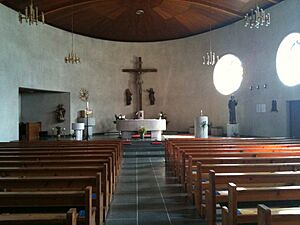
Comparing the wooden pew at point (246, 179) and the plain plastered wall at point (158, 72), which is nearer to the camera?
the wooden pew at point (246, 179)

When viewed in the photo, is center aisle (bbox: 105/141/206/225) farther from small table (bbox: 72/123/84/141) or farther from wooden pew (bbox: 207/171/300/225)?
small table (bbox: 72/123/84/141)

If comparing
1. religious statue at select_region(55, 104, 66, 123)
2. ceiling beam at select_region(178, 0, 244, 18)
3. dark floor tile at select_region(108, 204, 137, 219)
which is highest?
ceiling beam at select_region(178, 0, 244, 18)

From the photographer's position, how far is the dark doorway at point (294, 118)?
36.6 ft

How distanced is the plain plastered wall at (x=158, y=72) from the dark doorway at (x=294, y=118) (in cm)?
22

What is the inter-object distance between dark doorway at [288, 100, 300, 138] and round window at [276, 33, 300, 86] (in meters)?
0.77

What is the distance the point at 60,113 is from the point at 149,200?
1101 centimetres

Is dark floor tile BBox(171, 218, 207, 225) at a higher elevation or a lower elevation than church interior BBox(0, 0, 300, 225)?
lower

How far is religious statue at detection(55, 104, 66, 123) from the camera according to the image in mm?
14428

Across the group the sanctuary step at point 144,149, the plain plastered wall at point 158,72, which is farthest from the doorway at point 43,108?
the sanctuary step at point 144,149

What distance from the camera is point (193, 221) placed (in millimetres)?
3490

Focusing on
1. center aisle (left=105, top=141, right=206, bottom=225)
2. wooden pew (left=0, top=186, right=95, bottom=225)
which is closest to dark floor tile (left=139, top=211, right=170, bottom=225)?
center aisle (left=105, top=141, right=206, bottom=225)

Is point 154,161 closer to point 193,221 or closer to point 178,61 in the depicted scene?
point 193,221

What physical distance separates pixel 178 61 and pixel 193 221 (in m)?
13.4

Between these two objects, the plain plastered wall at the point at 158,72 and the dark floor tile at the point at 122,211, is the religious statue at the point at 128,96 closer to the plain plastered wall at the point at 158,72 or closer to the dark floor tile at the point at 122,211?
the plain plastered wall at the point at 158,72
